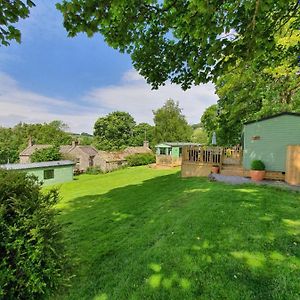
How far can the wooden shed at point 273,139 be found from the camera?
37.6ft

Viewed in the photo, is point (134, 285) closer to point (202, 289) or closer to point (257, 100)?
point (202, 289)

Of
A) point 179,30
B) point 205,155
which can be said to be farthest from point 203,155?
point 179,30

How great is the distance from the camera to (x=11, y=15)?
10.6 feet

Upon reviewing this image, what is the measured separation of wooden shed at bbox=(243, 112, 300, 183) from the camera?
11469 mm

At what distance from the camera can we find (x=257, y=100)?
1533cm

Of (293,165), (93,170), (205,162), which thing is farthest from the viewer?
(93,170)

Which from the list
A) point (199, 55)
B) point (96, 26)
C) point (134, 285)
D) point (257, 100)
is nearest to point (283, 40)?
point (257, 100)

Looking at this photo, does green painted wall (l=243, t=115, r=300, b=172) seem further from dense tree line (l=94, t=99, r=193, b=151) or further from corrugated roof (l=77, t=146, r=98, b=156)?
dense tree line (l=94, t=99, r=193, b=151)

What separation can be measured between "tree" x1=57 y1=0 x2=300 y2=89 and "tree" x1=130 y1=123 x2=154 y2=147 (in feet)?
175

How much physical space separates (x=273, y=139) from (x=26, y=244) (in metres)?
12.2

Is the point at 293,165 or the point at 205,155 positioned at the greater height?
the point at 205,155

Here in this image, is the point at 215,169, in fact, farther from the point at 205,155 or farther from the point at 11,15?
the point at 11,15

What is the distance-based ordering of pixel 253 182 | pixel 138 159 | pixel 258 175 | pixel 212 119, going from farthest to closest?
pixel 138 159, pixel 212 119, pixel 258 175, pixel 253 182

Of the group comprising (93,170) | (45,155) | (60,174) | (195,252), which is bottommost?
(93,170)
